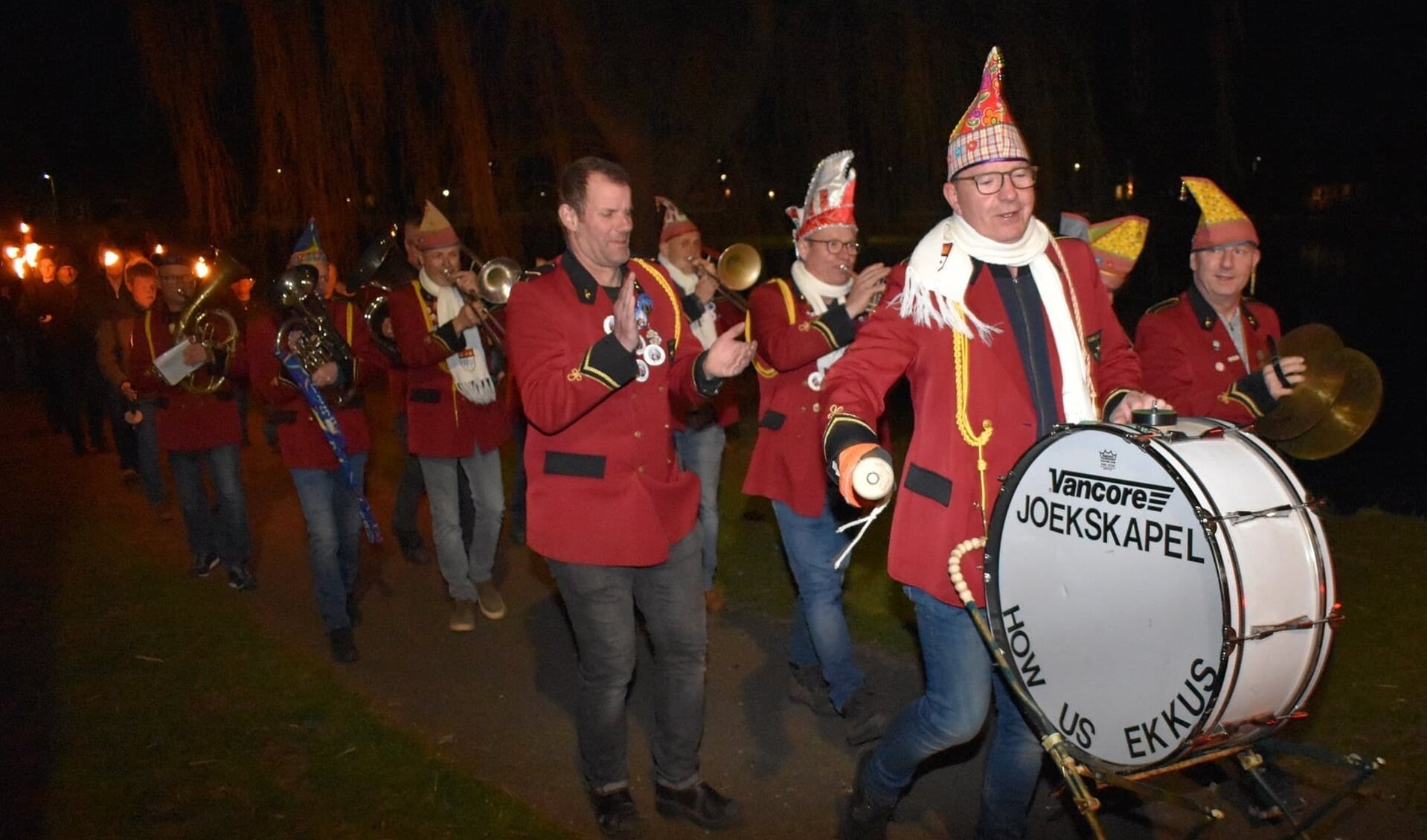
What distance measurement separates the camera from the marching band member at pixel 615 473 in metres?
3.72

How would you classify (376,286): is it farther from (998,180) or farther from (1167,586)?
(1167,586)

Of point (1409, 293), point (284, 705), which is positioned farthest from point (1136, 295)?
point (284, 705)

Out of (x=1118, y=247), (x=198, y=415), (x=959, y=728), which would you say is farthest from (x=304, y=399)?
(x=1118, y=247)

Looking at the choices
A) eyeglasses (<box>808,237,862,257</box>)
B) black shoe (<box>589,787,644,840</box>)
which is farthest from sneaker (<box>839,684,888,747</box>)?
eyeglasses (<box>808,237,862,257</box>)

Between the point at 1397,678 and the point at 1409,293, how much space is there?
2291 centimetres

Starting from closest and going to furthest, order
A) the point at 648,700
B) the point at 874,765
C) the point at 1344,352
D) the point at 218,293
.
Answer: the point at 874,765 → the point at 1344,352 → the point at 648,700 → the point at 218,293

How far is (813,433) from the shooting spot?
4.75 meters

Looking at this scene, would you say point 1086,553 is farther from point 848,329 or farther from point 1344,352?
point 1344,352

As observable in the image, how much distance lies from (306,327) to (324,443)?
0.67 m

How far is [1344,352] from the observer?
14.0ft

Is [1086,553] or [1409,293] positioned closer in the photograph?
[1086,553]

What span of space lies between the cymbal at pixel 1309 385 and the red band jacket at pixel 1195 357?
0.13 meters

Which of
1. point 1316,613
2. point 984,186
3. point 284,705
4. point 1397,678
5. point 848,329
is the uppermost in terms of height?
point 984,186

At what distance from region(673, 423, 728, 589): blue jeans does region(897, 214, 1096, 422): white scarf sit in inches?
123
